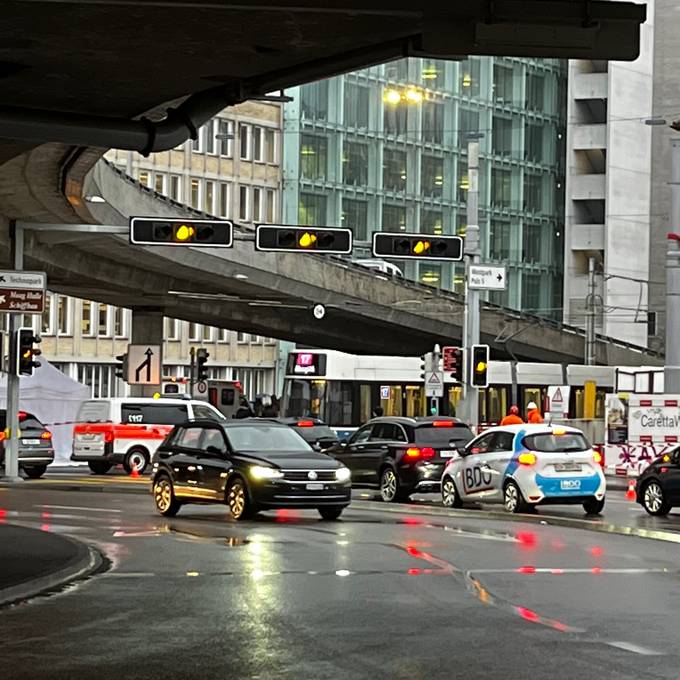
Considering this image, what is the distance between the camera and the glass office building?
10181 centimetres

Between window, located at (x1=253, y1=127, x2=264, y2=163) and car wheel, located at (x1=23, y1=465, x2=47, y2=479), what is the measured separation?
188 ft

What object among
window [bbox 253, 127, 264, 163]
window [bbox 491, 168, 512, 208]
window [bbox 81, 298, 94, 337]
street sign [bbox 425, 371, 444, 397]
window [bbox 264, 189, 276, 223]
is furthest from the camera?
window [bbox 491, 168, 512, 208]

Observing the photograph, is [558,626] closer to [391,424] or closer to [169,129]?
[169,129]

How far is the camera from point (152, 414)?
48438 mm

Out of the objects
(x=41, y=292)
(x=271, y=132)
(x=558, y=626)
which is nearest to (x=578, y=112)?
(x=271, y=132)

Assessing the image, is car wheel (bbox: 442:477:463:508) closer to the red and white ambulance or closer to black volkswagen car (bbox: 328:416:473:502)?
black volkswagen car (bbox: 328:416:473:502)

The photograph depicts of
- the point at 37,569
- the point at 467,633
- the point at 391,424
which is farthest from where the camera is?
the point at 391,424

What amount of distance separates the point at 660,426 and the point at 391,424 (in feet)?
30.8

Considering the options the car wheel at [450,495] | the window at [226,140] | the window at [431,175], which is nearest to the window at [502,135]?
the window at [431,175]

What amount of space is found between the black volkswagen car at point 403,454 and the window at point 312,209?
66.3 metres

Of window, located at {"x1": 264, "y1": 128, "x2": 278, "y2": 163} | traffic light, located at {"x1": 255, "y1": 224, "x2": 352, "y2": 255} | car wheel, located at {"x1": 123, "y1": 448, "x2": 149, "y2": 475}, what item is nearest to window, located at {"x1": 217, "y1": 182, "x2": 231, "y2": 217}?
window, located at {"x1": 264, "y1": 128, "x2": 278, "y2": 163}

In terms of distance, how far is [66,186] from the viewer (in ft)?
118

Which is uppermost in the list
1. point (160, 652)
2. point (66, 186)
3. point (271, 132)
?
point (271, 132)

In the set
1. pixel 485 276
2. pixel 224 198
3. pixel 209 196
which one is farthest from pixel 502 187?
pixel 485 276
